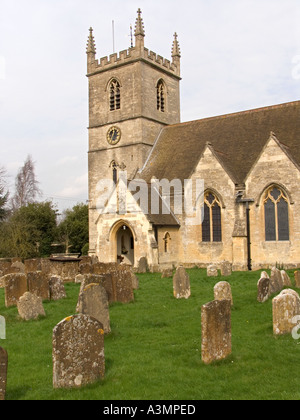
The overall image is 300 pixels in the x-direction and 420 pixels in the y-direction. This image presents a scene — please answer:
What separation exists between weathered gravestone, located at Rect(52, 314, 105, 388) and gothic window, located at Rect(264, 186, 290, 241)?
678 inches

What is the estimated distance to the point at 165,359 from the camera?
755 cm

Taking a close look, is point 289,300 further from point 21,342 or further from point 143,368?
point 21,342

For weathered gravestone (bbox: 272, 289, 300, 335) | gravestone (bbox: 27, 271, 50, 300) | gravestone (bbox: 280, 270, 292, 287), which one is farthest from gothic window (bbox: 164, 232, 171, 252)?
weathered gravestone (bbox: 272, 289, 300, 335)

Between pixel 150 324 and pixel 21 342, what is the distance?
2792 millimetres

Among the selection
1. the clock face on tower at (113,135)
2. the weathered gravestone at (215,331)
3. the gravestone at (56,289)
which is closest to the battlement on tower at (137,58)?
the clock face on tower at (113,135)

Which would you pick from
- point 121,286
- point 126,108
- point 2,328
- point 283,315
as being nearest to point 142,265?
point 121,286

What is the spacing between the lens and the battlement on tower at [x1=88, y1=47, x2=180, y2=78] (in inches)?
1209

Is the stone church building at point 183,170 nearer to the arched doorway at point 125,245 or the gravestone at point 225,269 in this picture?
the arched doorway at point 125,245

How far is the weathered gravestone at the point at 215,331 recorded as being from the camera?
7.24 meters

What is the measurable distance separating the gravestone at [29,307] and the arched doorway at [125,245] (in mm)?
15242

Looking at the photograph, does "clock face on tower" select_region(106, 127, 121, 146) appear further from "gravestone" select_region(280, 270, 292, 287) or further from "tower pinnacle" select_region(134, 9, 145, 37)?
"gravestone" select_region(280, 270, 292, 287)

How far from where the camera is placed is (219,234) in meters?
24.1

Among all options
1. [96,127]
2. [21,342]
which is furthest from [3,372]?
[96,127]

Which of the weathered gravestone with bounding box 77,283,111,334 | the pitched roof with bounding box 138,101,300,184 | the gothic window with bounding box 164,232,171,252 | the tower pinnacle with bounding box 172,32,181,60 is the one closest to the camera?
the weathered gravestone with bounding box 77,283,111,334
